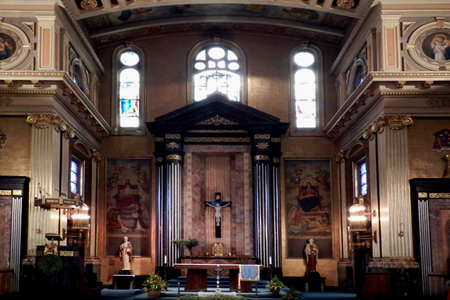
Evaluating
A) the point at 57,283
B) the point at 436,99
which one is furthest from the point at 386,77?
the point at 57,283

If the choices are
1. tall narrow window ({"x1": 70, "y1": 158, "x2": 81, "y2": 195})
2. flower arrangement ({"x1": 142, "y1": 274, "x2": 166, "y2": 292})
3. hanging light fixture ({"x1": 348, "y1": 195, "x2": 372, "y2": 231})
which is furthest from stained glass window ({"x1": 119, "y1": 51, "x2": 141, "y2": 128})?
hanging light fixture ({"x1": 348, "y1": 195, "x2": 372, "y2": 231})

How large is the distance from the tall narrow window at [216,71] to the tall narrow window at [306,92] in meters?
2.32

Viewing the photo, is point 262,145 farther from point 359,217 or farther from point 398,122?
point 398,122

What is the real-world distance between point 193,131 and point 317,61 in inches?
247

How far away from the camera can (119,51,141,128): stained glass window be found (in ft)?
96.2

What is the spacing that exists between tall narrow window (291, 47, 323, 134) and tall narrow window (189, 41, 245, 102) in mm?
2320

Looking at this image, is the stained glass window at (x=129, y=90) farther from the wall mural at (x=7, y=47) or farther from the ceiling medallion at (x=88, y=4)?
the wall mural at (x=7, y=47)

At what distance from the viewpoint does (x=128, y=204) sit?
2842 cm

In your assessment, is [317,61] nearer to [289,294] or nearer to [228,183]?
[228,183]

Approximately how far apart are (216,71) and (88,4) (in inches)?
283

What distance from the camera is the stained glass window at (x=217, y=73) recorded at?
1165 inches

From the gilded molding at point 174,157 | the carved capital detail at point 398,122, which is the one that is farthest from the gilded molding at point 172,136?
the carved capital detail at point 398,122

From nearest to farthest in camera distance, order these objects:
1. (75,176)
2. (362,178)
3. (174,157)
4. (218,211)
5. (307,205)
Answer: (362,178)
(75,176)
(174,157)
(218,211)
(307,205)

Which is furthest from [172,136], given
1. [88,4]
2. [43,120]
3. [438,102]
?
[438,102]
